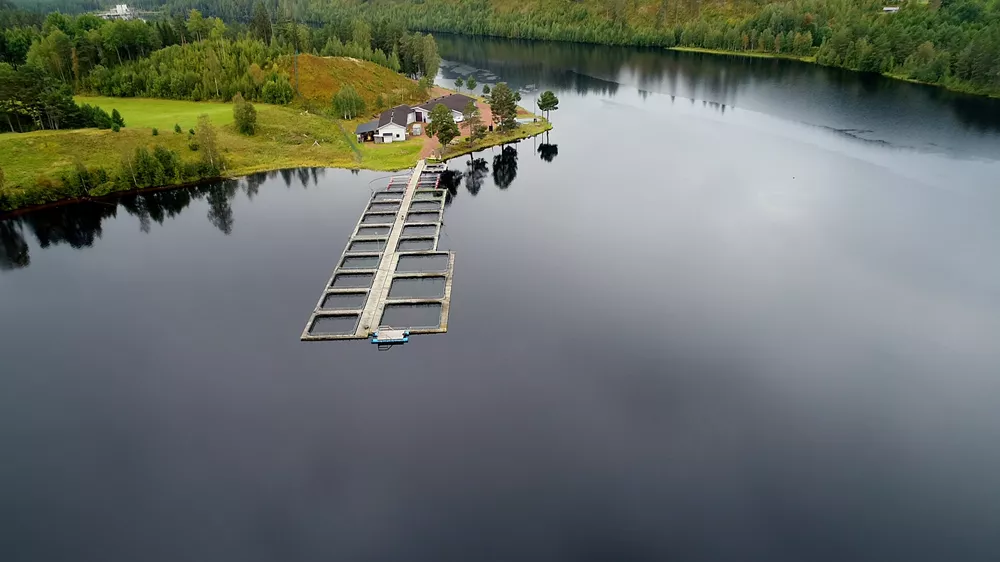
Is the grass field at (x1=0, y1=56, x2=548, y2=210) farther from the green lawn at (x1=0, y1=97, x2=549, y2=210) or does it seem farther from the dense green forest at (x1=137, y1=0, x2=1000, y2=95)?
the dense green forest at (x1=137, y1=0, x2=1000, y2=95)

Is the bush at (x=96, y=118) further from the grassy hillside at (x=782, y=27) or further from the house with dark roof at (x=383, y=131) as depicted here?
the grassy hillside at (x=782, y=27)

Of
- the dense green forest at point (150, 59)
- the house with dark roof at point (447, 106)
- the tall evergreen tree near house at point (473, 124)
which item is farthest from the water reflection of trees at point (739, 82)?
the dense green forest at point (150, 59)

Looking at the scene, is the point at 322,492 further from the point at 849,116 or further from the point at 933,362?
the point at 849,116

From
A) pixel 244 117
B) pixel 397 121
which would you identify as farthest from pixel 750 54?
pixel 244 117

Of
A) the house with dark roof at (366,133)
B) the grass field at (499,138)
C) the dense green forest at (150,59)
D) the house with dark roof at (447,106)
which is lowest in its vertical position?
the grass field at (499,138)

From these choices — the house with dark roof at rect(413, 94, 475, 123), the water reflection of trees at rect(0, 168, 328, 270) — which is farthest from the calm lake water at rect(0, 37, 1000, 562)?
the house with dark roof at rect(413, 94, 475, 123)

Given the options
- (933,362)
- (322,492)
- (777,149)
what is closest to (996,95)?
(777,149)

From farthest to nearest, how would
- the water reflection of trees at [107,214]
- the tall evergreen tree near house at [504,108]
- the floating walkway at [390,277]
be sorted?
the tall evergreen tree near house at [504,108] < the water reflection of trees at [107,214] < the floating walkway at [390,277]
